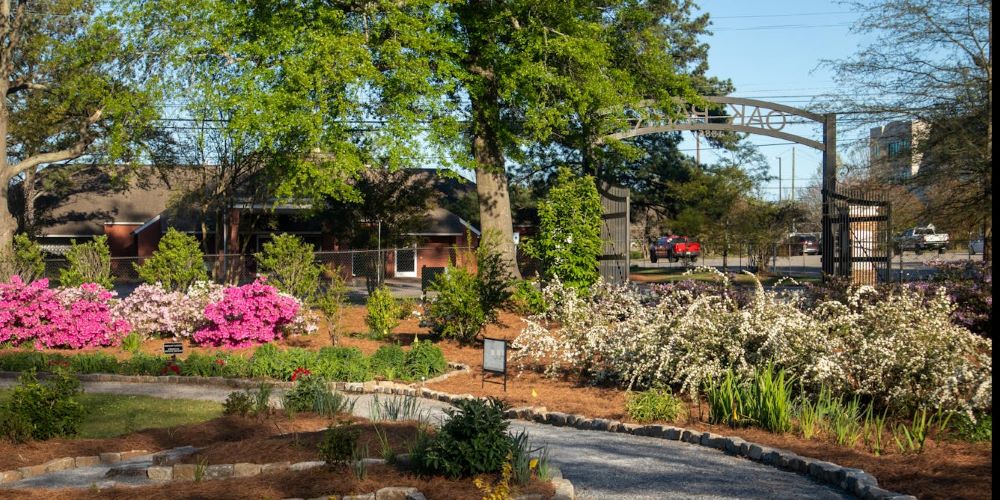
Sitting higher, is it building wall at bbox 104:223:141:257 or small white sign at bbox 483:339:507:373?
building wall at bbox 104:223:141:257

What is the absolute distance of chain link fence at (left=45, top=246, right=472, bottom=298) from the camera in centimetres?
3225

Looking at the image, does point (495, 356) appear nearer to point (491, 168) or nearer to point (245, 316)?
point (245, 316)

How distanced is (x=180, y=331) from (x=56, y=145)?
85.7 feet

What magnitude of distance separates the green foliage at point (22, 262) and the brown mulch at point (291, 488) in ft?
57.7

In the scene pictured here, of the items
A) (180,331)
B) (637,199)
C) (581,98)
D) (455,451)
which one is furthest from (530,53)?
(637,199)

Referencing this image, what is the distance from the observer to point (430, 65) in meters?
24.3

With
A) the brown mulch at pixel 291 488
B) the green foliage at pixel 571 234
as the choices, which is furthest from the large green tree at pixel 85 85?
the brown mulch at pixel 291 488

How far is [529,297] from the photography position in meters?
20.5

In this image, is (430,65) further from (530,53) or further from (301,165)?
(301,165)

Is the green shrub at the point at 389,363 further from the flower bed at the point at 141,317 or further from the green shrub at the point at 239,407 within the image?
the flower bed at the point at 141,317

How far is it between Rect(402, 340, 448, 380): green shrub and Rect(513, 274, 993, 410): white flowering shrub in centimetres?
142

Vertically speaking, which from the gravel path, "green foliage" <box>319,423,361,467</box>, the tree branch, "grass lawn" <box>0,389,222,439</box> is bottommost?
"grass lawn" <box>0,389,222,439</box>

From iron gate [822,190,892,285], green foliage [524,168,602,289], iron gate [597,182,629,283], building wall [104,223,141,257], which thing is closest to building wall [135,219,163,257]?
building wall [104,223,141,257]

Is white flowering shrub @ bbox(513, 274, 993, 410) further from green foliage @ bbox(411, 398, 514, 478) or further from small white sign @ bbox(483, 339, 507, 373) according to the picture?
green foliage @ bbox(411, 398, 514, 478)
